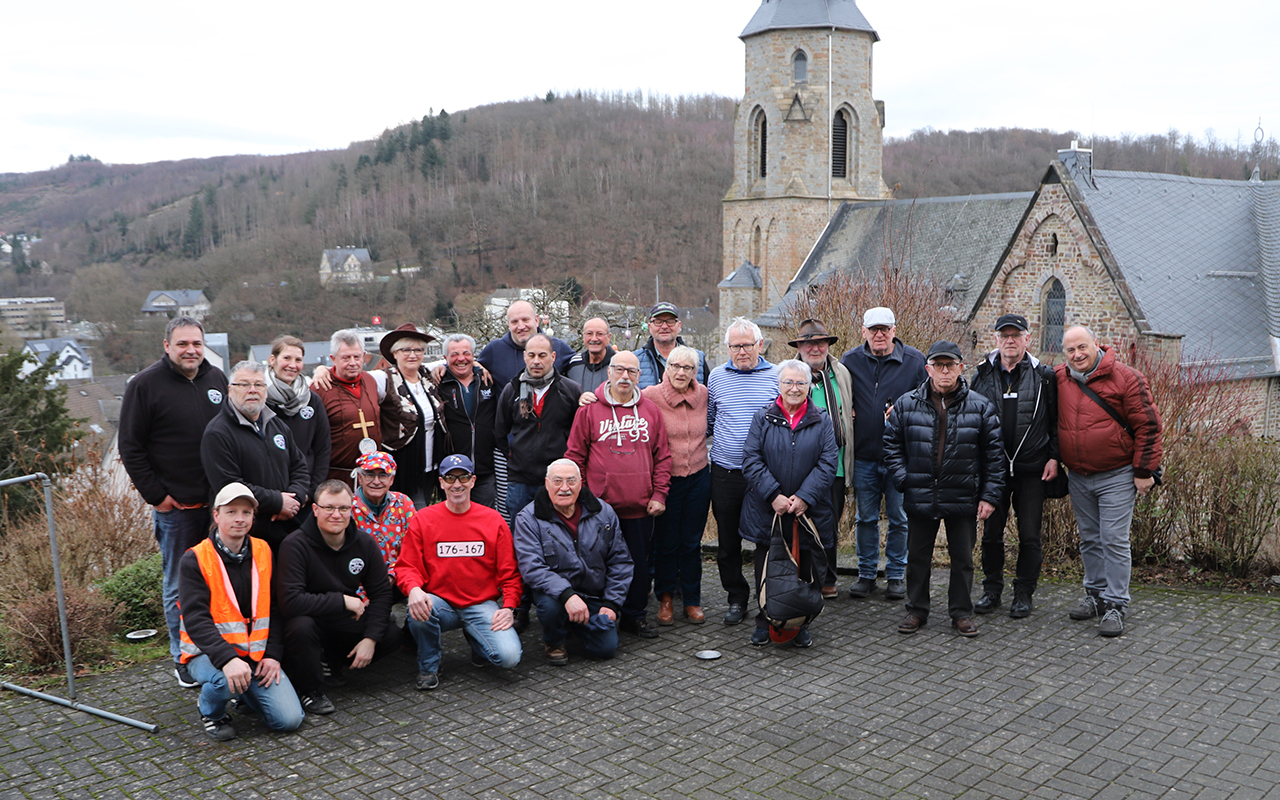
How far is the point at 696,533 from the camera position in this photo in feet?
21.9

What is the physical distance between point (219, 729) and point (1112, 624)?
17.3 ft

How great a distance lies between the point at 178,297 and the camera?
73750mm

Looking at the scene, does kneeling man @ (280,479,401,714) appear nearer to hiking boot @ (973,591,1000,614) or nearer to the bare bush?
the bare bush

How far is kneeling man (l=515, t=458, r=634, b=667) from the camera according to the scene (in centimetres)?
578

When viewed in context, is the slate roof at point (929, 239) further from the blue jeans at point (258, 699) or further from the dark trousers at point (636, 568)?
the blue jeans at point (258, 699)


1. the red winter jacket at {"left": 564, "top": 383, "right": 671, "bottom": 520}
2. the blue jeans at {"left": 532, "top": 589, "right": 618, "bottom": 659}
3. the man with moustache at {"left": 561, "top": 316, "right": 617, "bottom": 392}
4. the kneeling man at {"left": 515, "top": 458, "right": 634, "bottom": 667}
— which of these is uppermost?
the man with moustache at {"left": 561, "top": 316, "right": 617, "bottom": 392}

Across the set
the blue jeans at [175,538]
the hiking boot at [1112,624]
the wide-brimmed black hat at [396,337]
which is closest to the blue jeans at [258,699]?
the blue jeans at [175,538]

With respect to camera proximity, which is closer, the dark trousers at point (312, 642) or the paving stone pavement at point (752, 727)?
the paving stone pavement at point (752, 727)

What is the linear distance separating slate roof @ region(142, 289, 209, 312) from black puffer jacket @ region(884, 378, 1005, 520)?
234ft

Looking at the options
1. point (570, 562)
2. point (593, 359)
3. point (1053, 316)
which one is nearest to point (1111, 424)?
point (593, 359)

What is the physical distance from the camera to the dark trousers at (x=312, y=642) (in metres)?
5.11

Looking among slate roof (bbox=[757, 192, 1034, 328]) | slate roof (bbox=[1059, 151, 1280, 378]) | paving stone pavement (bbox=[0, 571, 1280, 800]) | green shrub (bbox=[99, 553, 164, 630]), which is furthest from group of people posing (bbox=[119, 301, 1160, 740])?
slate roof (bbox=[757, 192, 1034, 328])

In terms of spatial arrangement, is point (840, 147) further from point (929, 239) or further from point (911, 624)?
point (911, 624)

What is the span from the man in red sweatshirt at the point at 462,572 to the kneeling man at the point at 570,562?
15cm
